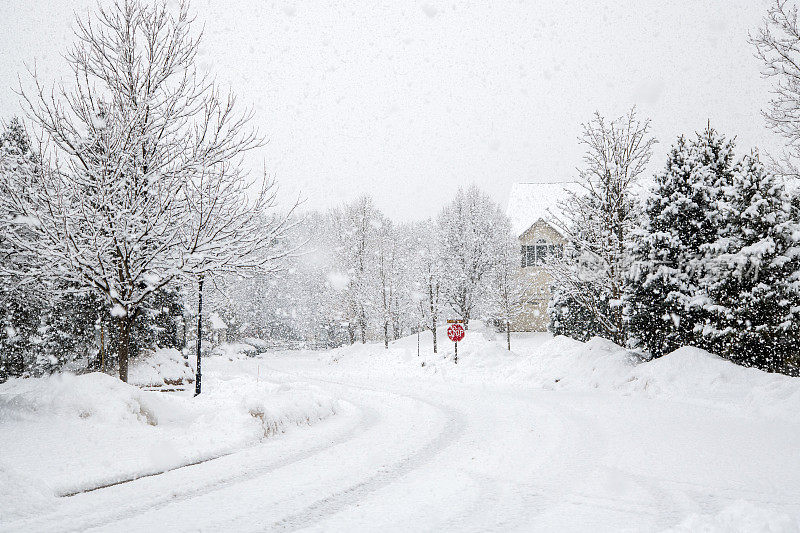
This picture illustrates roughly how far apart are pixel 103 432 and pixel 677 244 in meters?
15.6

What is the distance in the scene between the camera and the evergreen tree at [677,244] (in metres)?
15.0

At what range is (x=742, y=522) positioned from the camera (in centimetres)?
395

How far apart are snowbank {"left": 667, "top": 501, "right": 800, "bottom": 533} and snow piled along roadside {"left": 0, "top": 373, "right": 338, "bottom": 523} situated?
5.87 meters

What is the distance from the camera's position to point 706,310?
14.6 meters

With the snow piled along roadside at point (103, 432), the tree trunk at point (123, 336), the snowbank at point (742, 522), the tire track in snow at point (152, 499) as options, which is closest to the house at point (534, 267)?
the snow piled along roadside at point (103, 432)

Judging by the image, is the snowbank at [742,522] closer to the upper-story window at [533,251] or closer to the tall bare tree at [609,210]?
the tall bare tree at [609,210]

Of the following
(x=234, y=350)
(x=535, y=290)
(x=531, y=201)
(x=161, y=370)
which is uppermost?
(x=531, y=201)

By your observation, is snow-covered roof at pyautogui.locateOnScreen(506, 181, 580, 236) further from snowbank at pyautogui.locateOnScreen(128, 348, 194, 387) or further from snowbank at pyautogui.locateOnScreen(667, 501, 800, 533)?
snowbank at pyautogui.locateOnScreen(667, 501, 800, 533)

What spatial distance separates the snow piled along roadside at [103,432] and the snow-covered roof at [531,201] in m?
37.2

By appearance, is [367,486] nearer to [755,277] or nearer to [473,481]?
[473,481]

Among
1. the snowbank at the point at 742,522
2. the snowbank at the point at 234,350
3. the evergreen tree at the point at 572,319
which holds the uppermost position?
the evergreen tree at the point at 572,319

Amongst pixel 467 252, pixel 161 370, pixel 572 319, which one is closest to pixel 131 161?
pixel 161 370

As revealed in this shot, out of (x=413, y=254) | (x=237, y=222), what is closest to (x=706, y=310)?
(x=237, y=222)

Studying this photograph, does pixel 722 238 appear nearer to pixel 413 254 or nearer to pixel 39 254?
pixel 39 254
